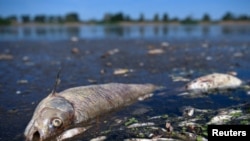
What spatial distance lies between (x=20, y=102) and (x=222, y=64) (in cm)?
798

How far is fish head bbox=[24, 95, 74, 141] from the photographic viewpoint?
197 inches

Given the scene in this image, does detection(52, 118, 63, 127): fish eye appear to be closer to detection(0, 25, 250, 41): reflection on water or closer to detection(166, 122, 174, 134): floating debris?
detection(166, 122, 174, 134): floating debris

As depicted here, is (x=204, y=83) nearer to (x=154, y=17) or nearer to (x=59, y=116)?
(x=59, y=116)

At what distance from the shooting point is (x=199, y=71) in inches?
420

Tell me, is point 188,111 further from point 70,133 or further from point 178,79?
point 178,79

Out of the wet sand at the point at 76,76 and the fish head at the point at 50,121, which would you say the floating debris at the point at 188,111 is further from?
the fish head at the point at 50,121

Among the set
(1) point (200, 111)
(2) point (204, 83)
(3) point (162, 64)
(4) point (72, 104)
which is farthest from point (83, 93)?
(3) point (162, 64)

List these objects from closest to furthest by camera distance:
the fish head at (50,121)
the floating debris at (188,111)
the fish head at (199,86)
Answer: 1. the fish head at (50,121)
2. the floating debris at (188,111)
3. the fish head at (199,86)

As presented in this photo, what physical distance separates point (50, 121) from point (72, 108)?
597 mm

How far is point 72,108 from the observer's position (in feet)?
18.4

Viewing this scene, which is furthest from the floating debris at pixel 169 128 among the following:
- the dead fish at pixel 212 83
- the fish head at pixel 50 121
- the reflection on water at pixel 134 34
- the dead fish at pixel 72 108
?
the reflection on water at pixel 134 34

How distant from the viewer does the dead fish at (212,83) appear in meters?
7.95

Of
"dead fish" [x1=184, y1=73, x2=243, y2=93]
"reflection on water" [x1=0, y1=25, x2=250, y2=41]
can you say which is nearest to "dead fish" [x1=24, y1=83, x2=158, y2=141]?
"dead fish" [x1=184, y1=73, x2=243, y2=93]

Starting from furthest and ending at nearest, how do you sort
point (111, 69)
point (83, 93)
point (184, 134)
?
point (111, 69), point (83, 93), point (184, 134)
